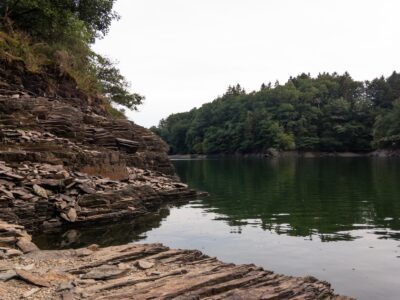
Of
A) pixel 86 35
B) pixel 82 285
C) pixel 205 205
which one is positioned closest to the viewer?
pixel 82 285

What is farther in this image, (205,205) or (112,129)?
(112,129)

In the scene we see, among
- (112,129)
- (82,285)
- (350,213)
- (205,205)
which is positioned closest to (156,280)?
(82,285)

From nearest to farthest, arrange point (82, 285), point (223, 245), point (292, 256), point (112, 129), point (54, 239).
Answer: point (82, 285) → point (292, 256) → point (223, 245) → point (54, 239) → point (112, 129)

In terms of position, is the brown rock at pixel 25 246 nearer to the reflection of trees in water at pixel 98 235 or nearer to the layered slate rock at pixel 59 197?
the reflection of trees in water at pixel 98 235

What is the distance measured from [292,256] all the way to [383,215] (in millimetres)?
11277

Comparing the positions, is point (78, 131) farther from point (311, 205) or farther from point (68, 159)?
point (311, 205)

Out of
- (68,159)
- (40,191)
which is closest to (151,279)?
(40,191)

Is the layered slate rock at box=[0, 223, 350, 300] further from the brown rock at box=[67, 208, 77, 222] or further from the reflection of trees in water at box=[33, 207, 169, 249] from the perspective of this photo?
the brown rock at box=[67, 208, 77, 222]

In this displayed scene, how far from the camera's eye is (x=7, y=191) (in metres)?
21.6

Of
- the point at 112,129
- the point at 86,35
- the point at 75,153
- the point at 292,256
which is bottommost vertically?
the point at 292,256

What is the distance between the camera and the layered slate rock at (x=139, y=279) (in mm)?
10281

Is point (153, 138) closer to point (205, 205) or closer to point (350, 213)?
point (205, 205)

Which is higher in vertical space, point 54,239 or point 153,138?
point 153,138

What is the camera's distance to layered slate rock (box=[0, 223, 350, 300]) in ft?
33.7
